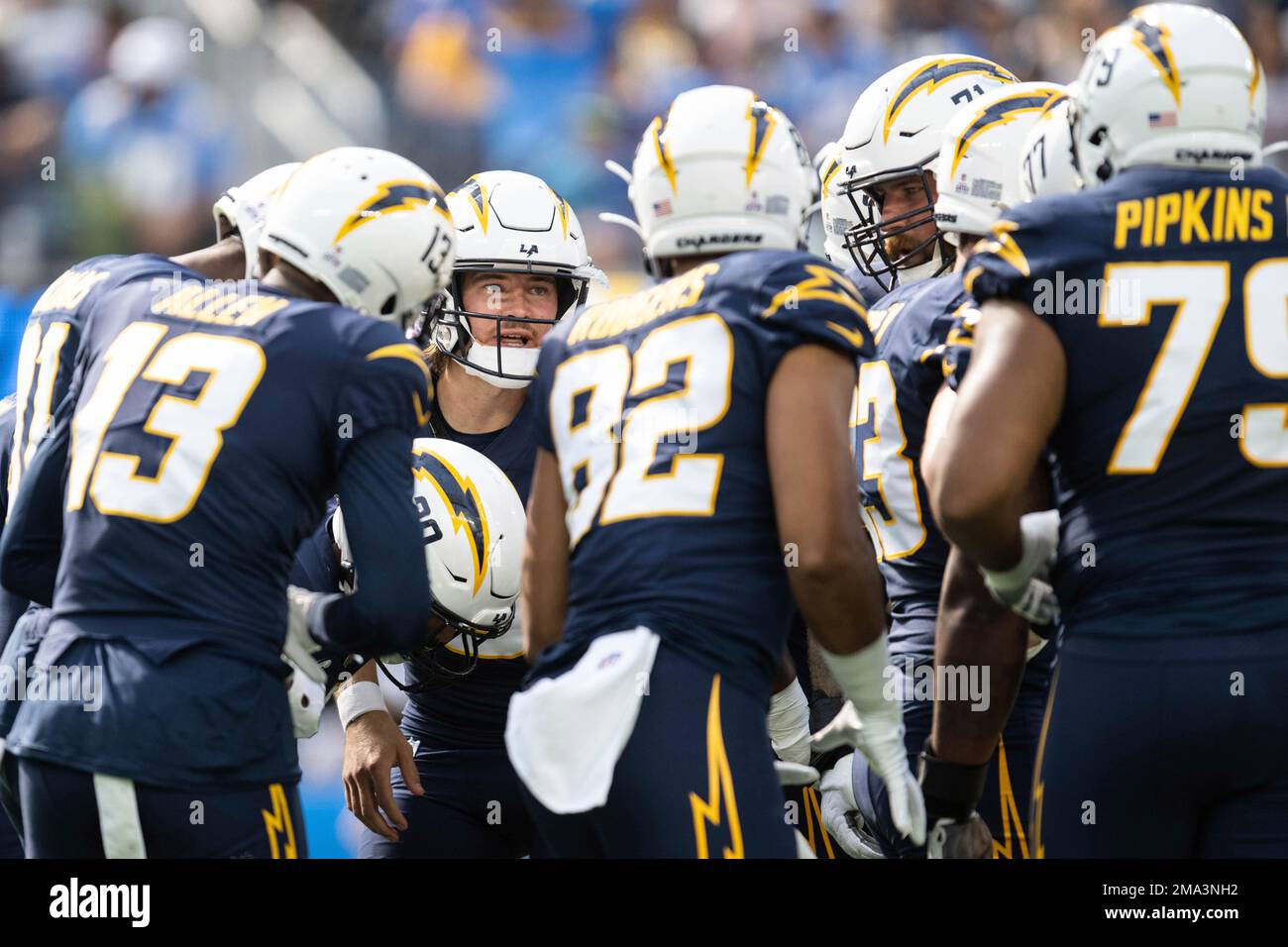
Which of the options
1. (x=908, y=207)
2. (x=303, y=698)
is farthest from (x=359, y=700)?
(x=908, y=207)

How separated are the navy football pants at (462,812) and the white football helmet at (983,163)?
178cm

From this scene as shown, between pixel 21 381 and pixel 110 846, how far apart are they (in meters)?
1.08

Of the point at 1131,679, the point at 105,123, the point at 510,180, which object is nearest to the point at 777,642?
the point at 1131,679

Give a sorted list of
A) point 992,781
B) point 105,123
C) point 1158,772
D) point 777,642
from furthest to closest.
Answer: point 105,123
point 992,781
point 777,642
point 1158,772

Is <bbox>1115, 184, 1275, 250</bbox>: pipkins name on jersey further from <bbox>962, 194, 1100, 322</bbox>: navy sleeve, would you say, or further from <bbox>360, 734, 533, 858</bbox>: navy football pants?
<bbox>360, 734, 533, 858</bbox>: navy football pants

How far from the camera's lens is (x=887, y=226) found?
4.58 metres

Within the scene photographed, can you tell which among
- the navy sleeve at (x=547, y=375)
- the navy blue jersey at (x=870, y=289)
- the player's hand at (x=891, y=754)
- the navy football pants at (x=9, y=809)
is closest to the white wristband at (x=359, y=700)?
the navy football pants at (x=9, y=809)

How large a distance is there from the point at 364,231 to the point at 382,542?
2.15 feet

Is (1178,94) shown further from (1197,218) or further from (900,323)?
(900,323)

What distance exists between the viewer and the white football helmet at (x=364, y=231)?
3.31 meters

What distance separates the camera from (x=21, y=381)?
3520 mm

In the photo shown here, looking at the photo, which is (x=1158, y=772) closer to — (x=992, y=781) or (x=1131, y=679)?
(x=1131, y=679)

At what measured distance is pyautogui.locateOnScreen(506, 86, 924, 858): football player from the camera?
274 cm

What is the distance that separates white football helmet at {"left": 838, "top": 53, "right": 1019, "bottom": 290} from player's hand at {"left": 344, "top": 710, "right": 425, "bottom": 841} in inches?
72.2
